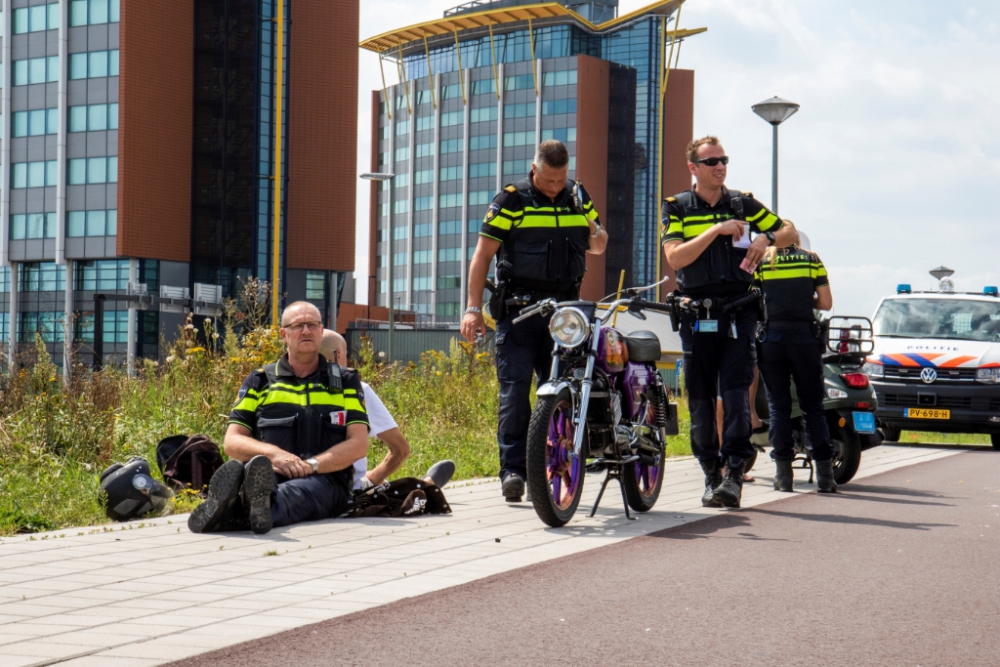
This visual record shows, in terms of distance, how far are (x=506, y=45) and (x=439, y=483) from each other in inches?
3741

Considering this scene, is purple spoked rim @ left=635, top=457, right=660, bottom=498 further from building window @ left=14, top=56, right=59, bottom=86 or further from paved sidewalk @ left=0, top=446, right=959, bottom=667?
A: building window @ left=14, top=56, right=59, bottom=86

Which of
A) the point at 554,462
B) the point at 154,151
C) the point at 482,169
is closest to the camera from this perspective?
the point at 554,462

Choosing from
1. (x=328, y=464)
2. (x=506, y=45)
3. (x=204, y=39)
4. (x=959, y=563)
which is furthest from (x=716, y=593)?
(x=506, y=45)

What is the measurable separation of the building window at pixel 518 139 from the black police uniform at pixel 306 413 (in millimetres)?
93986

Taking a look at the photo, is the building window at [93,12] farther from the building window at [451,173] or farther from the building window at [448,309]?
the building window at [448,309]

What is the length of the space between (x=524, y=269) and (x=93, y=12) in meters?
63.7

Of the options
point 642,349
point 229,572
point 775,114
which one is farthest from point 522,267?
point 775,114

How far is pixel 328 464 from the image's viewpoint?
7.40 metres

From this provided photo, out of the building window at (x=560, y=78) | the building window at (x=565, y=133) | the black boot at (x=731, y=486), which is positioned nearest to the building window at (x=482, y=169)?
the building window at (x=565, y=133)

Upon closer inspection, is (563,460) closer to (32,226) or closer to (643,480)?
(643,480)

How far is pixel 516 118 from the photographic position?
101 meters

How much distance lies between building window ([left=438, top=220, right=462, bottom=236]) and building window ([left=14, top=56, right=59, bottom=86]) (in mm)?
41782

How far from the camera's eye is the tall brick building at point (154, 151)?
6662 centimetres

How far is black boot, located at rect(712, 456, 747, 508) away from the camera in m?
8.33
